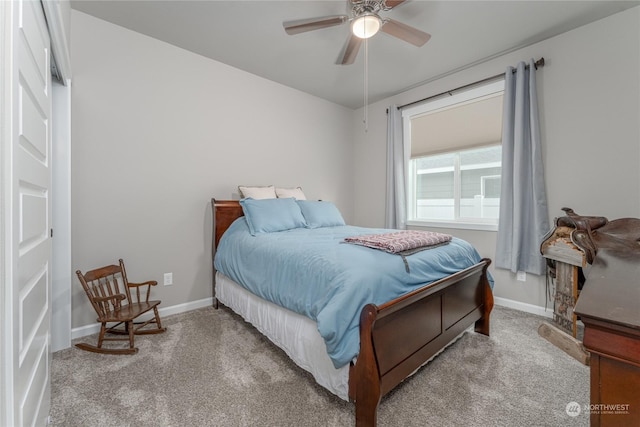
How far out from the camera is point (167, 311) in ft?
8.91

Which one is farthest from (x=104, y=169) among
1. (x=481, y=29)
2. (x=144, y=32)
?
(x=481, y=29)

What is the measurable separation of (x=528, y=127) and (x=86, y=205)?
420 cm

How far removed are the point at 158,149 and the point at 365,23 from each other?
85.2 inches

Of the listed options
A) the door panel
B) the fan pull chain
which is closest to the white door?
the door panel

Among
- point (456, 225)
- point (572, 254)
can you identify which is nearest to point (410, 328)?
point (572, 254)

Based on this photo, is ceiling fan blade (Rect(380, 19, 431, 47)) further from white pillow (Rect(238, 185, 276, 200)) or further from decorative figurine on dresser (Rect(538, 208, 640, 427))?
white pillow (Rect(238, 185, 276, 200))

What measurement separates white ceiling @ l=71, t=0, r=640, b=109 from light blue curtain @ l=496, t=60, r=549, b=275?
0.43 meters

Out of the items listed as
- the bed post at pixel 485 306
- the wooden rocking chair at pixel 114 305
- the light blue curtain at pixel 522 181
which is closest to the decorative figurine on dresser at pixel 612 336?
the bed post at pixel 485 306

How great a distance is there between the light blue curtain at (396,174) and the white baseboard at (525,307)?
4.61 feet

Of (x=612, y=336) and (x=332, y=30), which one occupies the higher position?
(x=332, y=30)

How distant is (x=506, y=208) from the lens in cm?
288

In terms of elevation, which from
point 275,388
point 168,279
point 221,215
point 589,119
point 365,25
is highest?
point 365,25

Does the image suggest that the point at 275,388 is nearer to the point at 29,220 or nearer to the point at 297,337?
the point at 297,337

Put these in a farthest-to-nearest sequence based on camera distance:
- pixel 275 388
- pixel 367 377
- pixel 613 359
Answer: pixel 275 388, pixel 367 377, pixel 613 359
